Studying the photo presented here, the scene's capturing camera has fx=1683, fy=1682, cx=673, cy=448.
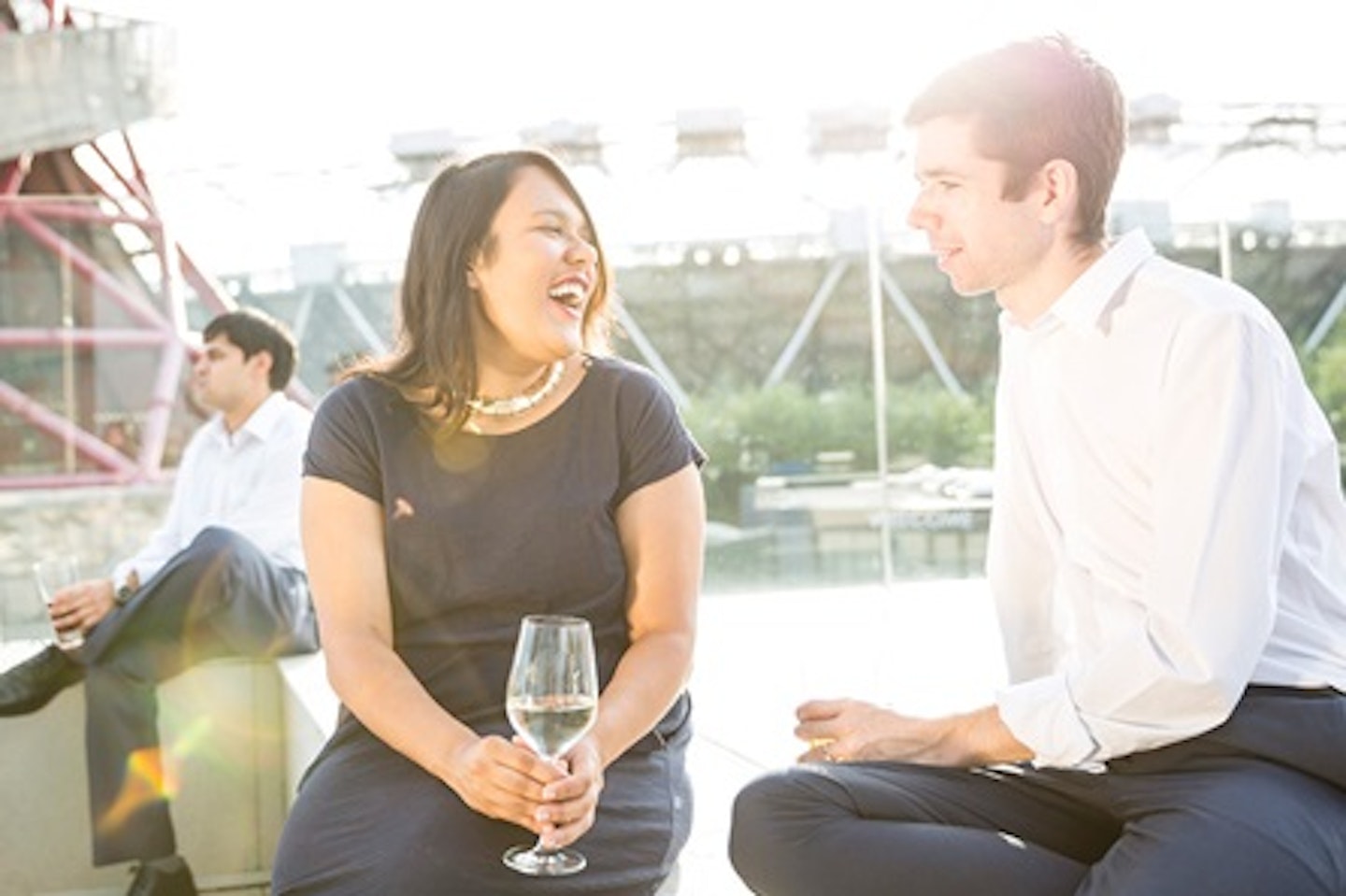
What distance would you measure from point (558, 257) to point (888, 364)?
667 centimetres

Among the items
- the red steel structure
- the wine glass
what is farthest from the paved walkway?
the red steel structure

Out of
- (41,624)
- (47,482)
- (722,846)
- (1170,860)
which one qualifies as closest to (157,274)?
(47,482)

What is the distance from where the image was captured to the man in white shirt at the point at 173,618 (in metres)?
3.68

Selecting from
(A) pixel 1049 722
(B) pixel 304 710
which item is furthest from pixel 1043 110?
(B) pixel 304 710

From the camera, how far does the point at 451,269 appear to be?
2.24 metres

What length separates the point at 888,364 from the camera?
8.75m

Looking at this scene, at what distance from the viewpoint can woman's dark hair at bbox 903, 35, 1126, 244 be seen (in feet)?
5.61

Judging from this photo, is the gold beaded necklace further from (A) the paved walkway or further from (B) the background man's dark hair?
(B) the background man's dark hair

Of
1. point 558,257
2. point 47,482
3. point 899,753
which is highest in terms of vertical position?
point 558,257

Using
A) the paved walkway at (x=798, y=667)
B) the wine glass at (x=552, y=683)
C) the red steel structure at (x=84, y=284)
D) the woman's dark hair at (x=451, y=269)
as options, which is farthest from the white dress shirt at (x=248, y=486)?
the red steel structure at (x=84, y=284)

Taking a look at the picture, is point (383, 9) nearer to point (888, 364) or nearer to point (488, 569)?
point (888, 364)

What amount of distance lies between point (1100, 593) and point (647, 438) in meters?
0.71

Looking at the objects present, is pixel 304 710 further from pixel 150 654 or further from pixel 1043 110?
pixel 1043 110

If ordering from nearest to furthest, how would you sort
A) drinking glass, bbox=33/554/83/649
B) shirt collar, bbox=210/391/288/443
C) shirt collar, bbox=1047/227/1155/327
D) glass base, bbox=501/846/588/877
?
shirt collar, bbox=1047/227/1155/327, glass base, bbox=501/846/588/877, drinking glass, bbox=33/554/83/649, shirt collar, bbox=210/391/288/443
